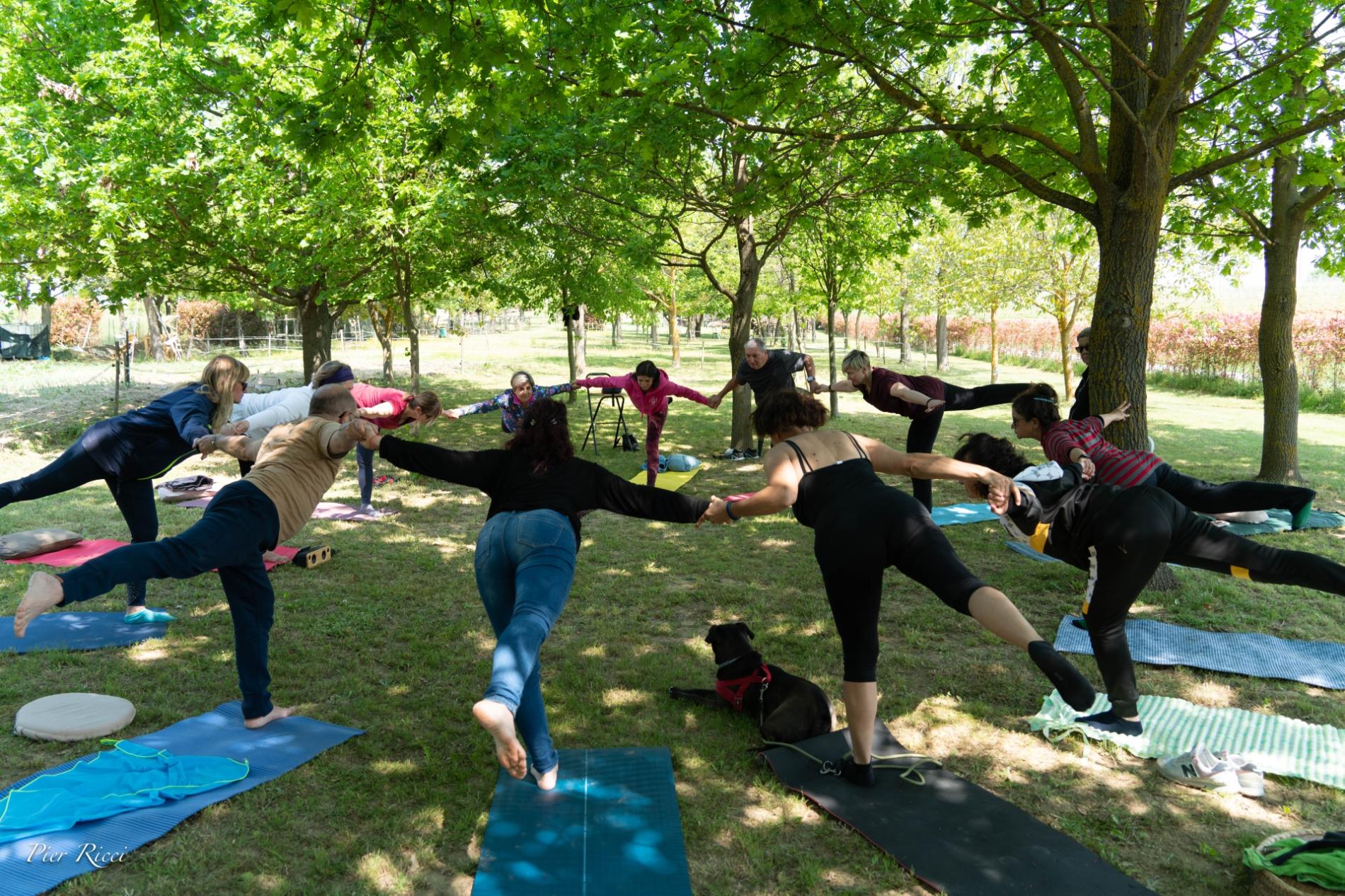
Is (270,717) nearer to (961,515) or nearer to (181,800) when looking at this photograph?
(181,800)

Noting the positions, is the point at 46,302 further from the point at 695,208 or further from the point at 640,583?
the point at 640,583

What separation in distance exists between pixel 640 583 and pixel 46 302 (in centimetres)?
1185

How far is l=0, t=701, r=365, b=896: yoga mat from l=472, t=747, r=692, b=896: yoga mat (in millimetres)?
1085

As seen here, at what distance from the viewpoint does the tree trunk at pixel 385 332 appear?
52.7 feet

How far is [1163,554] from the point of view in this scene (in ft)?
12.5

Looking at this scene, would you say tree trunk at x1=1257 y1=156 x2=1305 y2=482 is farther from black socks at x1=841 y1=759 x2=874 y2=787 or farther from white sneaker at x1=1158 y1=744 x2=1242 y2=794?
black socks at x1=841 y1=759 x2=874 y2=787

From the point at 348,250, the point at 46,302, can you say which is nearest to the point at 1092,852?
the point at 348,250

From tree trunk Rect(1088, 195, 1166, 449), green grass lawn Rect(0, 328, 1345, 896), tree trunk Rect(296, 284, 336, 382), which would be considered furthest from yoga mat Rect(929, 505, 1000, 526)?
tree trunk Rect(296, 284, 336, 382)

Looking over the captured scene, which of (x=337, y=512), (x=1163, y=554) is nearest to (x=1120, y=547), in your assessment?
(x=1163, y=554)

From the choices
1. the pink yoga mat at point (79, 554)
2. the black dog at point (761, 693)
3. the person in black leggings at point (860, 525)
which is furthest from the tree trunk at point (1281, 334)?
the pink yoga mat at point (79, 554)

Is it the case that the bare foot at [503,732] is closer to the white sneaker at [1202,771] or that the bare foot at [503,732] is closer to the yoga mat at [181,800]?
the yoga mat at [181,800]

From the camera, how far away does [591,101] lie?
655cm

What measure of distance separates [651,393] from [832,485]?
6.09m

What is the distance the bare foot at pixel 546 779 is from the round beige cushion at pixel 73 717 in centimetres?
224
